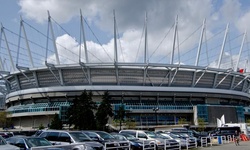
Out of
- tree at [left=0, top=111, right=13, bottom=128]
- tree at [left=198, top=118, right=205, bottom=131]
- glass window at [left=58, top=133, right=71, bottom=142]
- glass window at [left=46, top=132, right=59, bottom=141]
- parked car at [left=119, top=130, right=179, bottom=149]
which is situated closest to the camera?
glass window at [left=58, top=133, right=71, bottom=142]

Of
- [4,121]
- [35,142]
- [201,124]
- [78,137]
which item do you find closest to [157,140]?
[78,137]

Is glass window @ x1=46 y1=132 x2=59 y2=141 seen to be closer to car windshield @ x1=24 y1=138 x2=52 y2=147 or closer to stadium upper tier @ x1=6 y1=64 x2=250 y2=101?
car windshield @ x1=24 y1=138 x2=52 y2=147

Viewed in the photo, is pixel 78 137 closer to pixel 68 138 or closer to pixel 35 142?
pixel 68 138

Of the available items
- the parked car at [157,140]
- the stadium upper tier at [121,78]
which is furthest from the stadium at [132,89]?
the parked car at [157,140]

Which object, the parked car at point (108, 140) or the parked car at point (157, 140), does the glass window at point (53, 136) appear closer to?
the parked car at point (108, 140)

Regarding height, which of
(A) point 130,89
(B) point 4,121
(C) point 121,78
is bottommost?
(B) point 4,121

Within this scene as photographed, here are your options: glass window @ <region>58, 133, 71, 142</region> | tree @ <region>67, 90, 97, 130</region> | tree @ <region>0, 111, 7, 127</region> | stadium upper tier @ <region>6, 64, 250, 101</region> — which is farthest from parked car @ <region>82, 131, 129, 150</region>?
tree @ <region>0, 111, 7, 127</region>

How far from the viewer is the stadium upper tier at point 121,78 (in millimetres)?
78125

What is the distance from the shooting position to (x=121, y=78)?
8006 centimetres

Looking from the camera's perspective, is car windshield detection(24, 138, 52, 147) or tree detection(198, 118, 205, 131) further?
tree detection(198, 118, 205, 131)

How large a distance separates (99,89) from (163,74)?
18.9m

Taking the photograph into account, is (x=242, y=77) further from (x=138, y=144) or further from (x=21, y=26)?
(x=138, y=144)

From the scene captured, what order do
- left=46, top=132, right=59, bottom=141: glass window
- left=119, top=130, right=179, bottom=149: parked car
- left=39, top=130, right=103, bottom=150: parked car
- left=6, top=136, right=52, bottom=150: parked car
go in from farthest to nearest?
left=119, top=130, right=179, bottom=149: parked car < left=46, top=132, right=59, bottom=141: glass window < left=39, top=130, right=103, bottom=150: parked car < left=6, top=136, right=52, bottom=150: parked car

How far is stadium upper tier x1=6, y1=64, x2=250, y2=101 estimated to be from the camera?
256 feet
